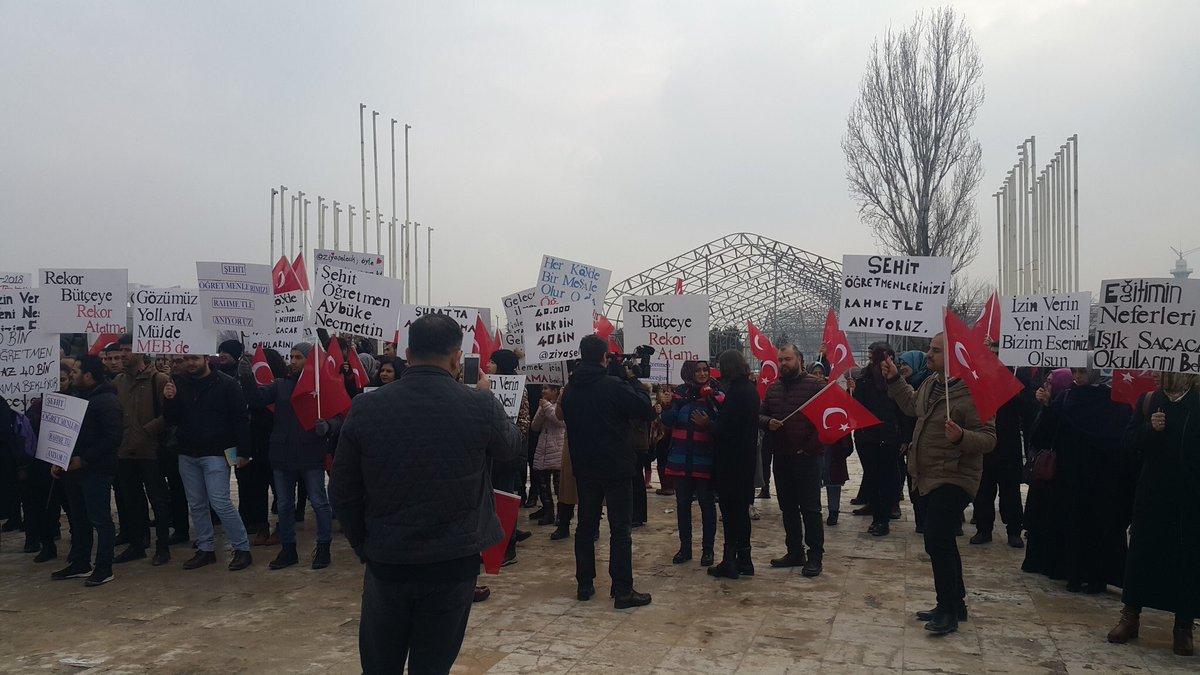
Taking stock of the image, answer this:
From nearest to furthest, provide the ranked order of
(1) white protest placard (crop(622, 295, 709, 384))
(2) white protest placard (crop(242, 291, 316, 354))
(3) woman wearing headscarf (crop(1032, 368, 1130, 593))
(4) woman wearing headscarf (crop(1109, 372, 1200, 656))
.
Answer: (4) woman wearing headscarf (crop(1109, 372, 1200, 656)) → (3) woman wearing headscarf (crop(1032, 368, 1130, 593)) → (1) white protest placard (crop(622, 295, 709, 384)) → (2) white protest placard (crop(242, 291, 316, 354))

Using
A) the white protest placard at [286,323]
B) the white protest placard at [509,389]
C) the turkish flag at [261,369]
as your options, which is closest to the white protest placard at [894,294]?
the white protest placard at [509,389]

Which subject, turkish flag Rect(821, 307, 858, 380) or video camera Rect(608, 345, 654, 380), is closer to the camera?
video camera Rect(608, 345, 654, 380)

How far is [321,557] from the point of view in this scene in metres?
8.96

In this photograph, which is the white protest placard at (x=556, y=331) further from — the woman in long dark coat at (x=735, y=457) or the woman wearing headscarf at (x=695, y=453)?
the woman in long dark coat at (x=735, y=457)

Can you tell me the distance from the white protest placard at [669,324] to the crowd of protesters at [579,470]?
79cm

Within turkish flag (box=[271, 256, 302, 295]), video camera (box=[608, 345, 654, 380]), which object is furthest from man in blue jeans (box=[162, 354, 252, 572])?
video camera (box=[608, 345, 654, 380])

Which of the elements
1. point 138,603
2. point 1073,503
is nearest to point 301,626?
point 138,603

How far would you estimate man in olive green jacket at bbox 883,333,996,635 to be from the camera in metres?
6.58

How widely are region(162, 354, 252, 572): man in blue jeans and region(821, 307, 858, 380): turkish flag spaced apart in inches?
234

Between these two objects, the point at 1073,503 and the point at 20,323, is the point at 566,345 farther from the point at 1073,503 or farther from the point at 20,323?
the point at 20,323

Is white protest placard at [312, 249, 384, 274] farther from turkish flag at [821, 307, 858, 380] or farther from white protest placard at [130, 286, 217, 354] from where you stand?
turkish flag at [821, 307, 858, 380]

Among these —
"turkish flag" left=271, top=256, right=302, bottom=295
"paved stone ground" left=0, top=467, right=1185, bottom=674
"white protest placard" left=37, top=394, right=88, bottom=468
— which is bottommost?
"paved stone ground" left=0, top=467, right=1185, bottom=674

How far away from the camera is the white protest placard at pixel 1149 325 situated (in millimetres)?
6562

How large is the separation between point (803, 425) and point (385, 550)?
559 cm
